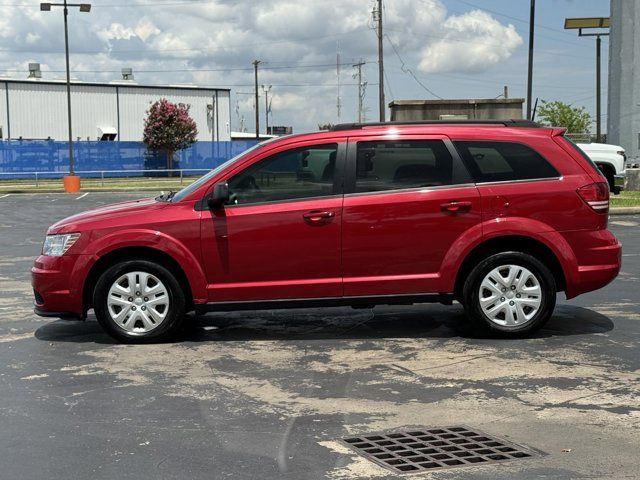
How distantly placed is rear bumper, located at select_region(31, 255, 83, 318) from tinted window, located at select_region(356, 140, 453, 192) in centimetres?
258

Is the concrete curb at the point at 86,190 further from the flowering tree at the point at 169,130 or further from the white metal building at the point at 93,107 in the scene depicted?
the white metal building at the point at 93,107

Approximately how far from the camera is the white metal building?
63562mm

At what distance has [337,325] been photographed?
8141mm

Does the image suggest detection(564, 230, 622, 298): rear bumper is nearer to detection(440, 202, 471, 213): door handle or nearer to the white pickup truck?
detection(440, 202, 471, 213): door handle

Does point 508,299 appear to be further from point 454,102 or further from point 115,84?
point 115,84

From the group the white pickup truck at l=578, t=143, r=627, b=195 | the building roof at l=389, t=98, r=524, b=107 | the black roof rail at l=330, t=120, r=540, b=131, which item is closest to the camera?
the black roof rail at l=330, t=120, r=540, b=131

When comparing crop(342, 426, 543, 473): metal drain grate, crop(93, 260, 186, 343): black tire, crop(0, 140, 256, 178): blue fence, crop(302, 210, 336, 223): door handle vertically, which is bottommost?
crop(342, 426, 543, 473): metal drain grate

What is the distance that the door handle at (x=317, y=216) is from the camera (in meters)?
7.18

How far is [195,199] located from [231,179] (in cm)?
35

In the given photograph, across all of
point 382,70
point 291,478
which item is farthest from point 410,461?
point 382,70

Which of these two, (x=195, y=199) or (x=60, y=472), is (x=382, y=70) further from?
(x=60, y=472)

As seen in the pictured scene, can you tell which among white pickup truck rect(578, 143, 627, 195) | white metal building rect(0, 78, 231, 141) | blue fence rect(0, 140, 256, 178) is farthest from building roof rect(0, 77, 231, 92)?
white pickup truck rect(578, 143, 627, 195)

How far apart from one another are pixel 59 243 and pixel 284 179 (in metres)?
2.02

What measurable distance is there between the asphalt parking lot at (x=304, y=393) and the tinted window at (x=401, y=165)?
1.37 m
